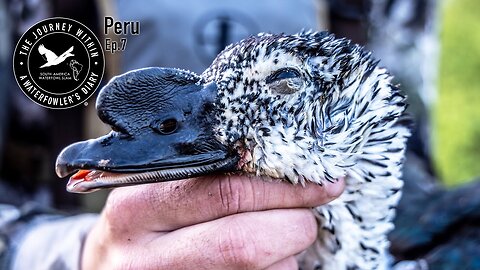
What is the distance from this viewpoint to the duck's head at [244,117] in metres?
1.12

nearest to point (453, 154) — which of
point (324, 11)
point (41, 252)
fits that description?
point (324, 11)

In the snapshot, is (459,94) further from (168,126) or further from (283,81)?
(168,126)

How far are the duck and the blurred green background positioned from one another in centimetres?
629

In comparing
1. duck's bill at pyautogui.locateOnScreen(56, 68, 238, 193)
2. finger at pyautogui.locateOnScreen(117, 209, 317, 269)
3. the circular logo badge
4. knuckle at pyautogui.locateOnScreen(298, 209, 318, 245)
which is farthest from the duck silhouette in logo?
knuckle at pyautogui.locateOnScreen(298, 209, 318, 245)

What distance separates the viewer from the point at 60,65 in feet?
4.69

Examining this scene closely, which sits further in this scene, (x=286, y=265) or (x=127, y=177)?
(x=286, y=265)

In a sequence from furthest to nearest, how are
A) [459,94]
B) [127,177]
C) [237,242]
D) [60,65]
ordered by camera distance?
1. [459,94]
2. [60,65]
3. [237,242]
4. [127,177]

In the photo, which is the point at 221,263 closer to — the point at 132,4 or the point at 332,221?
the point at 332,221

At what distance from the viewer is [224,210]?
48.9 inches

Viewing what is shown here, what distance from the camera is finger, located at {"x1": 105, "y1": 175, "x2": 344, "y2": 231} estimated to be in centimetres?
123

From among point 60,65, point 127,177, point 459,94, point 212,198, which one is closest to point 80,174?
point 127,177

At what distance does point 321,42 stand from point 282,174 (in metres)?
0.24

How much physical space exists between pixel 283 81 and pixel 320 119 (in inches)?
3.6

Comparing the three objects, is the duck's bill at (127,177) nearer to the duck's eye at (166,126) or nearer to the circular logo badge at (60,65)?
the duck's eye at (166,126)
